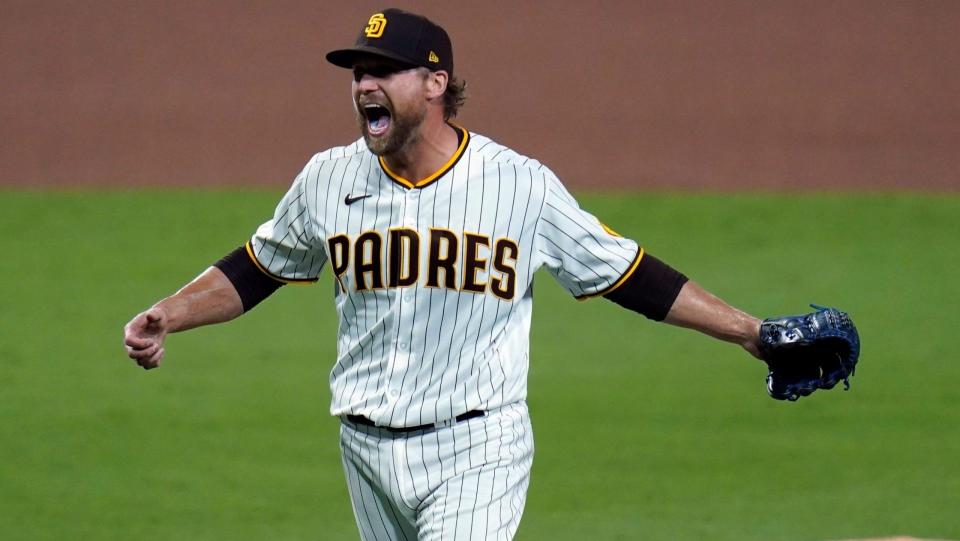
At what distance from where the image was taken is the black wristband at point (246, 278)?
378cm

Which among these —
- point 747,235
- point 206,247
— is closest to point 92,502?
point 206,247

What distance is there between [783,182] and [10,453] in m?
8.36

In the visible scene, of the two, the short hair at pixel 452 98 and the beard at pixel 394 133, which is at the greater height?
the short hair at pixel 452 98

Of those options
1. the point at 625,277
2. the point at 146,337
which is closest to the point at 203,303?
the point at 146,337

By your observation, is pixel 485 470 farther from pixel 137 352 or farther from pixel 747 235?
pixel 747 235

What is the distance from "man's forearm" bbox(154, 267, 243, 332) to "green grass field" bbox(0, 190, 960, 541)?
2524mm

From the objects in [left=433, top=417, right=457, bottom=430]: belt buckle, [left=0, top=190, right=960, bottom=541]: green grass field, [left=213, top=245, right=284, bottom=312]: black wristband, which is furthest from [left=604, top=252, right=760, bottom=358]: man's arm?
[left=0, top=190, right=960, bottom=541]: green grass field

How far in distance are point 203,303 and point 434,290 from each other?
62 cm

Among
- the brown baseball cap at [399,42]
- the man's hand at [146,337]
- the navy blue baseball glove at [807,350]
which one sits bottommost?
the man's hand at [146,337]

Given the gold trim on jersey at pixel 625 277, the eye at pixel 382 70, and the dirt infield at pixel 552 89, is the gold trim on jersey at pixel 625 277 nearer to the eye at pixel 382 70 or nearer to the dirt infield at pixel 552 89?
the eye at pixel 382 70

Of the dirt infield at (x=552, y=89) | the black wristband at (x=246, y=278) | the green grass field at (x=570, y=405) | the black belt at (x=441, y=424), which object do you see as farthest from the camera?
the dirt infield at (x=552, y=89)

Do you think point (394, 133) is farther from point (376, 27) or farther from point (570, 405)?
point (570, 405)

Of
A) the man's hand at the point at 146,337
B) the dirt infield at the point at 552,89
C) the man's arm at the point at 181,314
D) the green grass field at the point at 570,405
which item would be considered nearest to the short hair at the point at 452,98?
the man's arm at the point at 181,314

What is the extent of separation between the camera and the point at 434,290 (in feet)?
11.5
